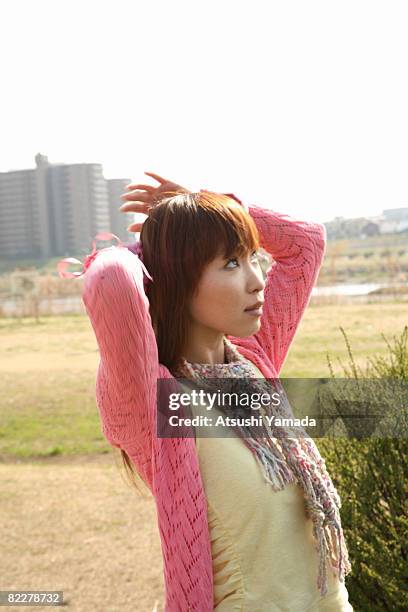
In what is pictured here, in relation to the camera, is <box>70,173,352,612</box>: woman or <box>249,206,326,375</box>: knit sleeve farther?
<box>249,206,326,375</box>: knit sleeve

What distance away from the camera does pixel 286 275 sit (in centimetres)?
157

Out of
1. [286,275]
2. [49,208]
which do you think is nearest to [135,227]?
[286,275]

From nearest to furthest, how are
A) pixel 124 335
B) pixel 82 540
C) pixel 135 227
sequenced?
pixel 124 335
pixel 135 227
pixel 82 540

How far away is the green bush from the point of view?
2.25m

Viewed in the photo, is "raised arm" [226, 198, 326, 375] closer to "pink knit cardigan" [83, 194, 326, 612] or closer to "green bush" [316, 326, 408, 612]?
"pink knit cardigan" [83, 194, 326, 612]

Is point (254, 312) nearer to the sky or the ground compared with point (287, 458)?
nearer to the sky

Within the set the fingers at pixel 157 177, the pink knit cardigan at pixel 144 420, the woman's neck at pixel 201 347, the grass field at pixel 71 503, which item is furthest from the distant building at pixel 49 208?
the pink knit cardigan at pixel 144 420

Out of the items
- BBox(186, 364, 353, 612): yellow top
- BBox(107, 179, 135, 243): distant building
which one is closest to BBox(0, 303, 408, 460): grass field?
BBox(107, 179, 135, 243): distant building

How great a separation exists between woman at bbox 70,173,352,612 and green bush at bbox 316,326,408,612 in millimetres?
1048

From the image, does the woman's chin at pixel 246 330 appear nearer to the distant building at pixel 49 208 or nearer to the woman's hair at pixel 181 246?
the woman's hair at pixel 181 246

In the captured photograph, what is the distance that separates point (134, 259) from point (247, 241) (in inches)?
8.4

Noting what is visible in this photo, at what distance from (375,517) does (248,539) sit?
1.31 metres

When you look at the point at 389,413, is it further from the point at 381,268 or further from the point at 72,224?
the point at 72,224

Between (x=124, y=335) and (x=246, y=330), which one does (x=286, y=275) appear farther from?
(x=124, y=335)
